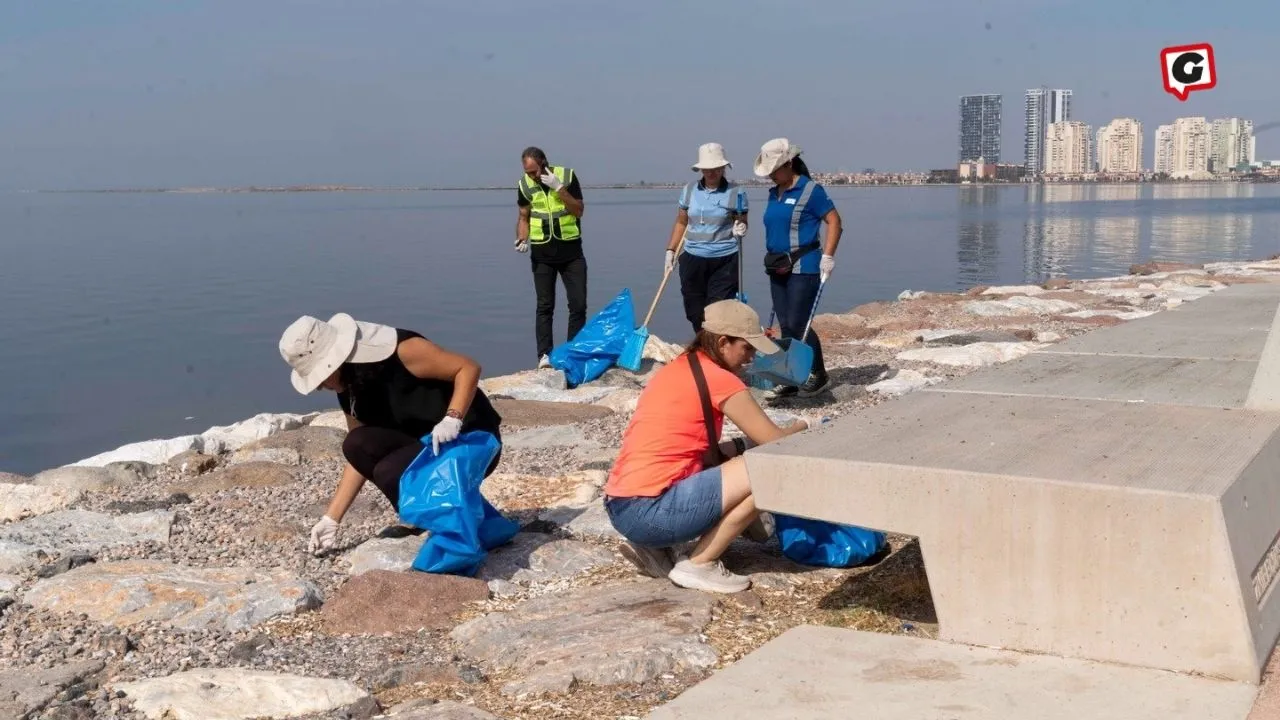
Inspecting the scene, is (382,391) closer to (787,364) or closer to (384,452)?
(384,452)

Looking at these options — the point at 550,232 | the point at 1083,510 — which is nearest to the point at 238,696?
the point at 1083,510

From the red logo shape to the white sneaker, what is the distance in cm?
745

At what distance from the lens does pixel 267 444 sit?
771 centimetres

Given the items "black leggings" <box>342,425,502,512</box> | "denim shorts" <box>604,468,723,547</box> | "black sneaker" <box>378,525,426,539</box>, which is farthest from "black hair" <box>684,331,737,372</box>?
"black sneaker" <box>378,525,426,539</box>

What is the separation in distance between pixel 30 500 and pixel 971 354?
6.44 m

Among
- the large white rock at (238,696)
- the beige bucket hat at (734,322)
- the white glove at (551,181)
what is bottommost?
the large white rock at (238,696)

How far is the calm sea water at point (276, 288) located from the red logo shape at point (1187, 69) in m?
6.80

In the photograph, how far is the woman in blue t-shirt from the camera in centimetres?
788

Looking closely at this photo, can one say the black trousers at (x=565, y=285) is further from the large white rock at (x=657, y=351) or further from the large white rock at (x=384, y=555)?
the large white rock at (x=384, y=555)

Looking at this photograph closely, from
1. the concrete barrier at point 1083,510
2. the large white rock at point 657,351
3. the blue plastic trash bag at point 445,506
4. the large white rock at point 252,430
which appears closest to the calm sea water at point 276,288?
the large white rock at point 252,430

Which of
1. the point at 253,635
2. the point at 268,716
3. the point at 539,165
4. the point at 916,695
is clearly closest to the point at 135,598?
the point at 253,635

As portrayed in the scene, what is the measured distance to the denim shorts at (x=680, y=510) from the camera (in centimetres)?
434

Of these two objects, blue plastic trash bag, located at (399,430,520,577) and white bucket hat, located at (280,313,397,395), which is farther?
blue plastic trash bag, located at (399,430,520,577)

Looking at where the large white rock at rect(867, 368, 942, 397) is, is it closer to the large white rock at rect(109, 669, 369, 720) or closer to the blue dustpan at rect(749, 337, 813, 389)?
the blue dustpan at rect(749, 337, 813, 389)
